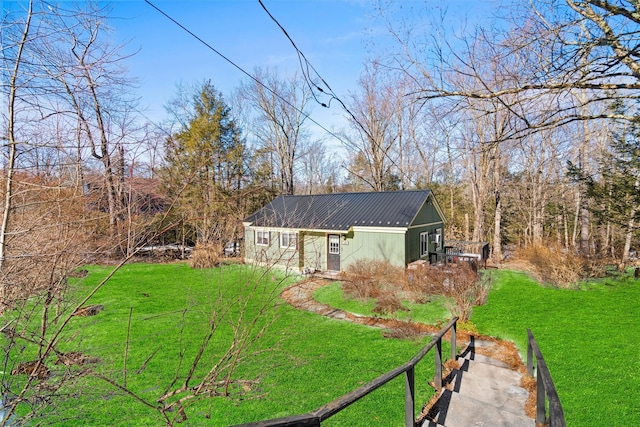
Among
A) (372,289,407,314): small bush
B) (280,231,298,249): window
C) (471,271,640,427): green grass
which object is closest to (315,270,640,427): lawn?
(471,271,640,427): green grass

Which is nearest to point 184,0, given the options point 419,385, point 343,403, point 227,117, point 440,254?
point 343,403

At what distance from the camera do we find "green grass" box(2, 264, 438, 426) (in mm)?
3939

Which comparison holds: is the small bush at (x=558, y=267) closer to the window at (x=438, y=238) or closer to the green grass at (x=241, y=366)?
the window at (x=438, y=238)

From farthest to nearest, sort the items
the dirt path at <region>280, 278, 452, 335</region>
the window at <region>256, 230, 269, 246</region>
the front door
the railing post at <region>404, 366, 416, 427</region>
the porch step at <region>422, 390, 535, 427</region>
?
the window at <region>256, 230, 269, 246</region> < the front door < the dirt path at <region>280, 278, 452, 335</region> < the porch step at <region>422, 390, 535, 427</region> < the railing post at <region>404, 366, 416, 427</region>

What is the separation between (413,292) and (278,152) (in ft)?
63.2

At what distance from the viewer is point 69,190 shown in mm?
2840

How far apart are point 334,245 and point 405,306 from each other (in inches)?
242

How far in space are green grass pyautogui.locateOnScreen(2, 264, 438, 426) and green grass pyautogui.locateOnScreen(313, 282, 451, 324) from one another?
1314 mm

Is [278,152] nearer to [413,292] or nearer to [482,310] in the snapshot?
[413,292]

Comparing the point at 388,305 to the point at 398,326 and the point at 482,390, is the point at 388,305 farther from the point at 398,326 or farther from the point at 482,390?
the point at 482,390

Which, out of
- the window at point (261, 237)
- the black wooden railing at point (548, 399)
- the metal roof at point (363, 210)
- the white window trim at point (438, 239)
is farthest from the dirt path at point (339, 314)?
the white window trim at point (438, 239)

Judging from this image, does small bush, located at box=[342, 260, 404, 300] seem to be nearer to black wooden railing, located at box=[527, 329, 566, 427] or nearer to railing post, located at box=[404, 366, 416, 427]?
black wooden railing, located at box=[527, 329, 566, 427]

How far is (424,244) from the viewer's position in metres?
15.3

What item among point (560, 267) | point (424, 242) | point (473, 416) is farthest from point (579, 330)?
point (424, 242)
